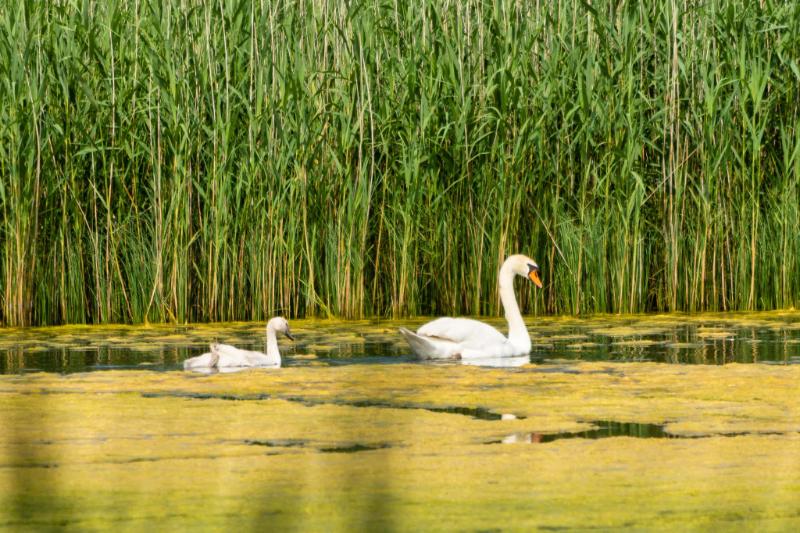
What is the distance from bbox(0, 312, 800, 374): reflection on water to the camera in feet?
27.6

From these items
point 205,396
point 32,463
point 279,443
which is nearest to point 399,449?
point 279,443

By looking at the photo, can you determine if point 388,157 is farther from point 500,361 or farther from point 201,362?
point 201,362

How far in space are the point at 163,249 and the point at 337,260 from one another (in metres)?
1.22

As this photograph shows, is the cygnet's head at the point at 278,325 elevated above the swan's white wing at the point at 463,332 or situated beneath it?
elevated above

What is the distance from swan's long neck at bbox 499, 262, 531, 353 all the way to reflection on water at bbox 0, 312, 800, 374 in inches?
4.4

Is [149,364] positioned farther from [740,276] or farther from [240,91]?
[740,276]

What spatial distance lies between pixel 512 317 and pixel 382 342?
850mm

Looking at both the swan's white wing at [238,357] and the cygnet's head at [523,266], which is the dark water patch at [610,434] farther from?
the cygnet's head at [523,266]

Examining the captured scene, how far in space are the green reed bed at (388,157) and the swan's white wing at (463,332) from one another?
6.21ft

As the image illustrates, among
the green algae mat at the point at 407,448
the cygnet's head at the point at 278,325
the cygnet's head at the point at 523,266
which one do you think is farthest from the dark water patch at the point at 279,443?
the cygnet's head at the point at 523,266

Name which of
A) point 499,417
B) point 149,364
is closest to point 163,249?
point 149,364

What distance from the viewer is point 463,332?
8680 mm

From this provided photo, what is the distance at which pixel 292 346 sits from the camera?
9.35 metres

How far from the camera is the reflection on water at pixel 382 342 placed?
8.41 metres
